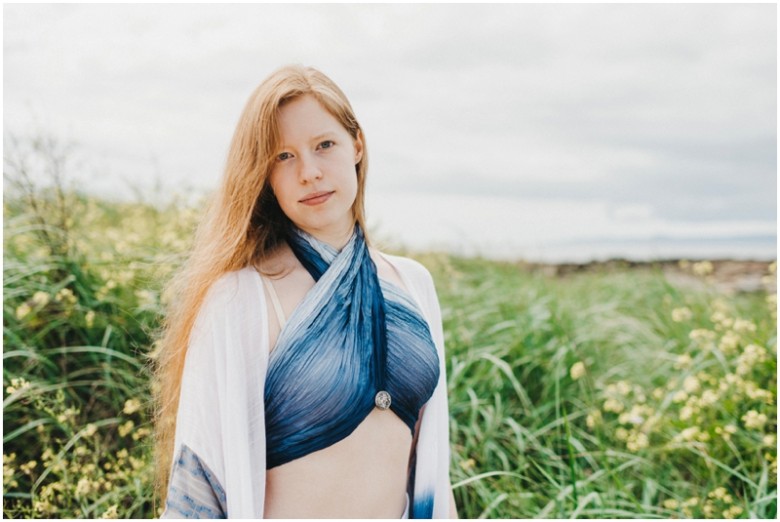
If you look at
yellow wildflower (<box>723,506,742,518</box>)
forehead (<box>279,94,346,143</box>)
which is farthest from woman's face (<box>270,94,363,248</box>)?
yellow wildflower (<box>723,506,742,518</box>)

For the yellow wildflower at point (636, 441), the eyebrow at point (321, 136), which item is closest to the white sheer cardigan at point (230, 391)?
the eyebrow at point (321, 136)

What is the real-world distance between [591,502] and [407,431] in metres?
1.29

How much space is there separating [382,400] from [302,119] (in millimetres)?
687

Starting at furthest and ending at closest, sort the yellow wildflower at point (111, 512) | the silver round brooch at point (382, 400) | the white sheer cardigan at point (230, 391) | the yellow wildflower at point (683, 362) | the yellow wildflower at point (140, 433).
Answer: the yellow wildflower at point (683, 362) → the yellow wildflower at point (140, 433) → the yellow wildflower at point (111, 512) → the silver round brooch at point (382, 400) → the white sheer cardigan at point (230, 391)

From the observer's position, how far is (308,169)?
5.73 feet

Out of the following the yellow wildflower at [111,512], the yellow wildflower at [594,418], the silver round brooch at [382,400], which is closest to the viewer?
the silver round brooch at [382,400]

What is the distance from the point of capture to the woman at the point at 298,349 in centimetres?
165

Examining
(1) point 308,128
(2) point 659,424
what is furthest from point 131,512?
(2) point 659,424

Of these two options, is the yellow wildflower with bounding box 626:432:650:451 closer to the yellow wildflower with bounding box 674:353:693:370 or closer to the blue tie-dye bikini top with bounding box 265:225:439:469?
the yellow wildflower with bounding box 674:353:693:370

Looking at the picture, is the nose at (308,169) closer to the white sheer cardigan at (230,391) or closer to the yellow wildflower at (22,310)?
the white sheer cardigan at (230,391)

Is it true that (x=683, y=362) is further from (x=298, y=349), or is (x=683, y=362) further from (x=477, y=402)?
(x=298, y=349)

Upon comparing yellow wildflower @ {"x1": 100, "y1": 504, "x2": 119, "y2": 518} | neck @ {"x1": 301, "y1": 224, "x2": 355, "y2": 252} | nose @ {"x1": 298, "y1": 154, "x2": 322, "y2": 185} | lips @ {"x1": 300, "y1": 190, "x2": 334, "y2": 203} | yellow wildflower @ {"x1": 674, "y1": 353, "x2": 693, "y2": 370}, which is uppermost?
nose @ {"x1": 298, "y1": 154, "x2": 322, "y2": 185}

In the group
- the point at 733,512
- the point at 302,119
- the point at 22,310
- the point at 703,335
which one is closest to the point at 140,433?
the point at 22,310

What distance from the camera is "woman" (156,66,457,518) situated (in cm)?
165
